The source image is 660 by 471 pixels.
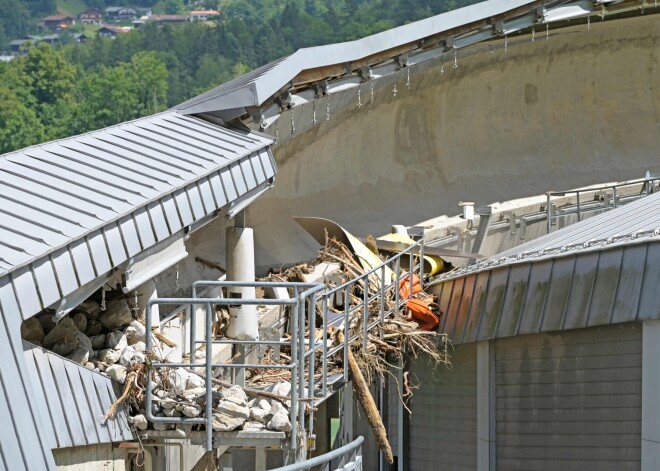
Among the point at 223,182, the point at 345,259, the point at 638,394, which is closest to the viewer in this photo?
the point at 638,394

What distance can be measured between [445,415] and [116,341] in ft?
12.0

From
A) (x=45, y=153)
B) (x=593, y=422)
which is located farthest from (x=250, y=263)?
(x=593, y=422)

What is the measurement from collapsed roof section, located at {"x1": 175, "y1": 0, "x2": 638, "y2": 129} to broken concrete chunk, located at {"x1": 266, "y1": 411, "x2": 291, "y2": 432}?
14.6 ft

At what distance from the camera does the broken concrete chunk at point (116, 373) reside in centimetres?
1030

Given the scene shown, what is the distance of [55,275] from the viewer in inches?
374

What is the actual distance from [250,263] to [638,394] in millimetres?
4063

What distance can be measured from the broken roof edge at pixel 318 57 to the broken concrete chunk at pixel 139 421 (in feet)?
14.4

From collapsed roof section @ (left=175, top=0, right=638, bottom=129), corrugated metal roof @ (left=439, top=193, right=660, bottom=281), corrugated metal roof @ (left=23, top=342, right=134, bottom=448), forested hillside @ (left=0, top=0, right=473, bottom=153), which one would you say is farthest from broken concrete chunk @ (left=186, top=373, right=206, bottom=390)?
forested hillside @ (left=0, top=0, right=473, bottom=153)

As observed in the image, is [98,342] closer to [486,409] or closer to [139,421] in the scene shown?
[139,421]

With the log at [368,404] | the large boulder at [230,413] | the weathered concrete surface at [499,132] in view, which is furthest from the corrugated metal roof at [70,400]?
the weathered concrete surface at [499,132]

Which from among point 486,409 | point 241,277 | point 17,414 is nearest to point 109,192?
point 17,414

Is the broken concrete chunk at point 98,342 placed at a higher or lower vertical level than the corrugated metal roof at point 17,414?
lower

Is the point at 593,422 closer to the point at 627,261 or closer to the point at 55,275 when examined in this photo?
the point at 627,261

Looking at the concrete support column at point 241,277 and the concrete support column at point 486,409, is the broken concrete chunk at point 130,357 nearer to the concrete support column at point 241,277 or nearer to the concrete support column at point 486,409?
the concrete support column at point 241,277
